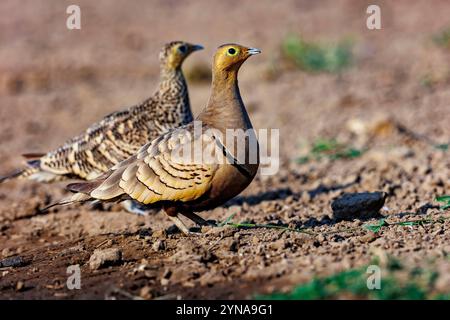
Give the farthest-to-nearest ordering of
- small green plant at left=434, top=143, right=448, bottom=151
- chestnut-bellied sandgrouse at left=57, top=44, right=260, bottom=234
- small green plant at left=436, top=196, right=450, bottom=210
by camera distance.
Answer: small green plant at left=434, top=143, right=448, bottom=151 → small green plant at left=436, top=196, right=450, bottom=210 → chestnut-bellied sandgrouse at left=57, top=44, right=260, bottom=234

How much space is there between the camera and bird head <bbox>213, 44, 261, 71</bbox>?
581 centimetres

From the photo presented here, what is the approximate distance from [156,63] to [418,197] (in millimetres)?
9086

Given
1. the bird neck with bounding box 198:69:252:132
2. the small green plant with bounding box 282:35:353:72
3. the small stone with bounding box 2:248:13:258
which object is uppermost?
the small green plant with bounding box 282:35:353:72

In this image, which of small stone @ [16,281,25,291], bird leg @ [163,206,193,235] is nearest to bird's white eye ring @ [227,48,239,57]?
bird leg @ [163,206,193,235]

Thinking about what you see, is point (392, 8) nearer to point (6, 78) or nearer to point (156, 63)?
point (156, 63)

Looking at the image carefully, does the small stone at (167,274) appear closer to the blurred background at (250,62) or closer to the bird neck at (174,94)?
the bird neck at (174,94)

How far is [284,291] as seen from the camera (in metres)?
4.56

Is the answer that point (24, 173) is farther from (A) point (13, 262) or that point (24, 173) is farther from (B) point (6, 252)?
(A) point (13, 262)

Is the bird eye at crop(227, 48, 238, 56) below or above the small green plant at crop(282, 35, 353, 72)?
below

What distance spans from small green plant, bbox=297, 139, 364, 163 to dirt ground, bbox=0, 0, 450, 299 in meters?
0.10

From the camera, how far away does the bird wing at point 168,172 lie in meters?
5.48

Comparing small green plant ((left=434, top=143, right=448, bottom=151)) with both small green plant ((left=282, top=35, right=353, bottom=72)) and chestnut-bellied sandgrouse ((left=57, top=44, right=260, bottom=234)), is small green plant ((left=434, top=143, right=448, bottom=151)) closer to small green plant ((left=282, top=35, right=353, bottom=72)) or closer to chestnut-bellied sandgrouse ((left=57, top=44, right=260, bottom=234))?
chestnut-bellied sandgrouse ((left=57, top=44, right=260, bottom=234))

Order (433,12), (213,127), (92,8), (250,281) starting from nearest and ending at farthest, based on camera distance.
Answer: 1. (250,281)
2. (213,127)
3. (433,12)
4. (92,8)

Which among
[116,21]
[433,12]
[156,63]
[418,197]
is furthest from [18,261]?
[433,12]
